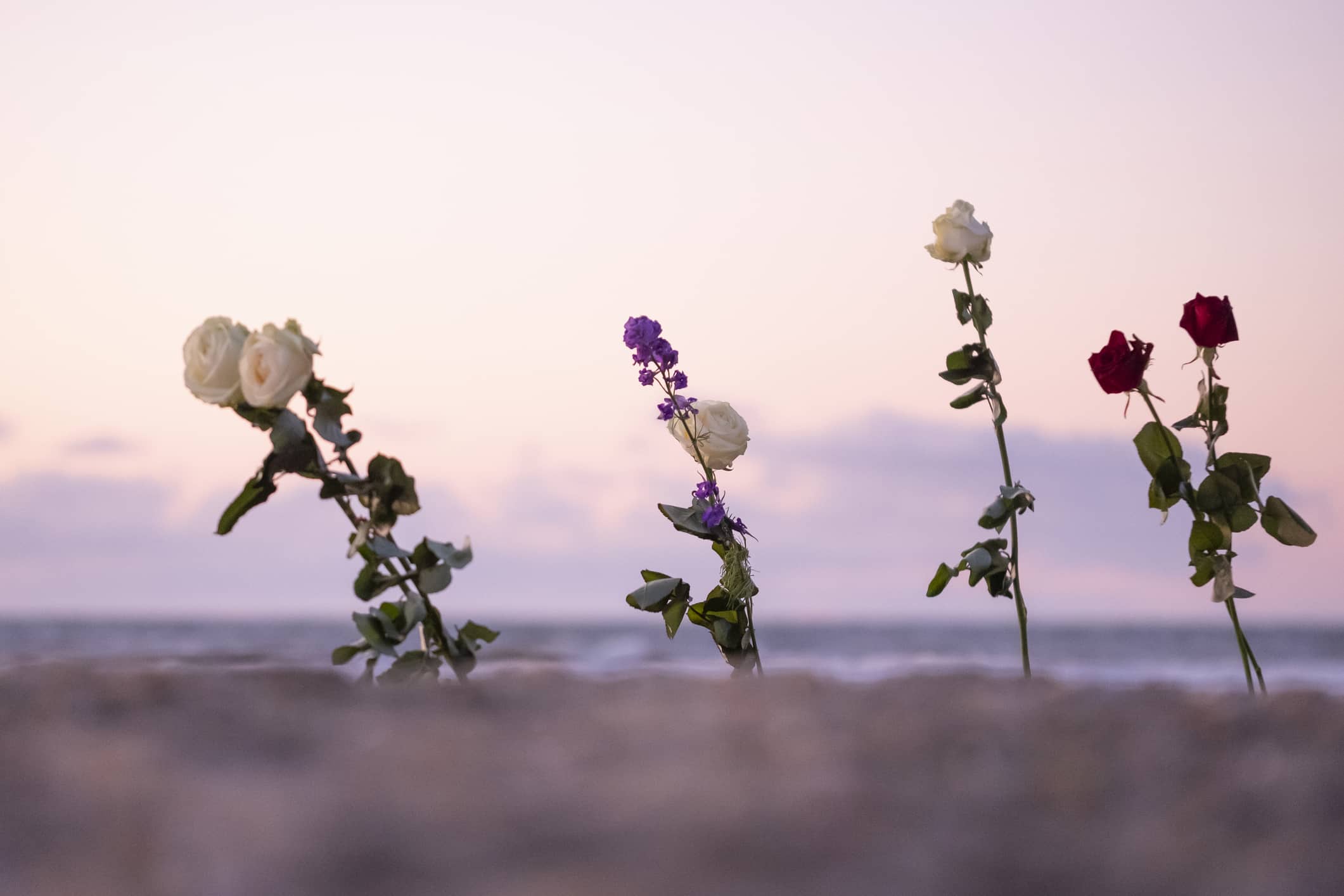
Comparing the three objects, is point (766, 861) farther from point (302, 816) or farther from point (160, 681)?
point (160, 681)

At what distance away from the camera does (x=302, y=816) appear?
281 mm

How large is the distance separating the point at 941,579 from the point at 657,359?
63cm

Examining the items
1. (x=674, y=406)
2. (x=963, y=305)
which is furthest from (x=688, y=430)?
(x=963, y=305)

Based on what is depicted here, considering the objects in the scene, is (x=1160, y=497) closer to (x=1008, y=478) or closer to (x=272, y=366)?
(x=1008, y=478)

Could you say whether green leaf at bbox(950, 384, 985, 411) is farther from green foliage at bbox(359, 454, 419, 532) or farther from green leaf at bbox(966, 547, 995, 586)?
green foliage at bbox(359, 454, 419, 532)

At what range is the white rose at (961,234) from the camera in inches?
74.9

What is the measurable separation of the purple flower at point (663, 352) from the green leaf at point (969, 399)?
0.49 meters

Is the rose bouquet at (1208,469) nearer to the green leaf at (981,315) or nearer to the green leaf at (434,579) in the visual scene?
the green leaf at (981,315)

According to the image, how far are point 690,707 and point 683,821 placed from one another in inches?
6.4

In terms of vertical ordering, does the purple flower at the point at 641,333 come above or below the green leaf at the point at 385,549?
above

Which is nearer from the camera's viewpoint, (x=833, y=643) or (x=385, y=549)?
(x=385, y=549)

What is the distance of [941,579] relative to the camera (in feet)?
5.92

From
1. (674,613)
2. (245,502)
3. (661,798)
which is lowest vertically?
(661,798)

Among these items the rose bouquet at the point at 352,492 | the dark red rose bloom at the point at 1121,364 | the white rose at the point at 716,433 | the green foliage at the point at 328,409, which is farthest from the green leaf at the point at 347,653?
the dark red rose bloom at the point at 1121,364
